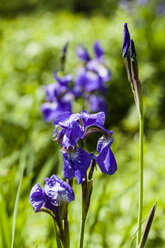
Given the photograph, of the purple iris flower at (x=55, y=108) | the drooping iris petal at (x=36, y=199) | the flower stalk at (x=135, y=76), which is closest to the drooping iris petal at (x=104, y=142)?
the flower stalk at (x=135, y=76)

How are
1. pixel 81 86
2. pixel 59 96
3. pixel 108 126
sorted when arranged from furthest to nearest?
pixel 108 126
pixel 81 86
pixel 59 96

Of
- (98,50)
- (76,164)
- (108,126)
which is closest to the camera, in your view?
(76,164)

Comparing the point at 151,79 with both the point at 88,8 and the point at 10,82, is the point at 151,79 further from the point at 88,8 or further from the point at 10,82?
the point at 88,8

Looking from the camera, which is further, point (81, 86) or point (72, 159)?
point (81, 86)

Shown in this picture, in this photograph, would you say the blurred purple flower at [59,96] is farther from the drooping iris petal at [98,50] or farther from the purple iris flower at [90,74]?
the drooping iris petal at [98,50]

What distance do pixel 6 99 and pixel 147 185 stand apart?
184 centimetres

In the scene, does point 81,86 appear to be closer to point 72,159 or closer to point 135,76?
point 135,76

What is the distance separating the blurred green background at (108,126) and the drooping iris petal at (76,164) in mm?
407

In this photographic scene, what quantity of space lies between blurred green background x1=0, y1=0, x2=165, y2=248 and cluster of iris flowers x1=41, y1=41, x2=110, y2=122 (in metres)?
0.16

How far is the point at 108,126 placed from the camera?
12.6ft

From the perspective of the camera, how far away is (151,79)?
13.7ft

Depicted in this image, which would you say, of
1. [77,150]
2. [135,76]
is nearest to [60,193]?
[77,150]

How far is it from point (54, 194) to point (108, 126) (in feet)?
10.2

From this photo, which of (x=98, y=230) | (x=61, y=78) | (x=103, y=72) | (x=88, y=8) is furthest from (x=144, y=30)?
(x=88, y=8)
